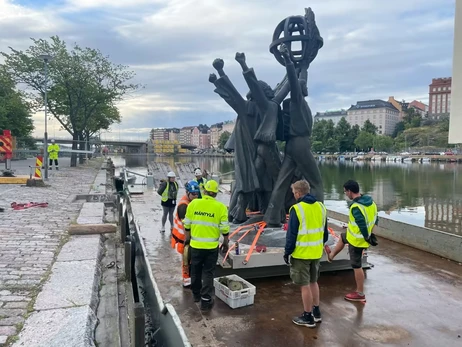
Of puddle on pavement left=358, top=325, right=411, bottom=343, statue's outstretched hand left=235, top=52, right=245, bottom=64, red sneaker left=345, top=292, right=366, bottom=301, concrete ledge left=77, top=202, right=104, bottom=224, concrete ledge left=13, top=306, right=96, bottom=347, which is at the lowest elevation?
puddle on pavement left=358, top=325, right=411, bottom=343

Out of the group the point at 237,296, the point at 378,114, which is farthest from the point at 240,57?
the point at 378,114

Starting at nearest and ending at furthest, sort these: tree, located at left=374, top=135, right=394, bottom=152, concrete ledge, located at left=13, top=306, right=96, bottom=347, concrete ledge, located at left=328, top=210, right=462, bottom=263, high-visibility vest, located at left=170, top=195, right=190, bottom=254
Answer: concrete ledge, located at left=13, top=306, right=96, bottom=347 < high-visibility vest, located at left=170, top=195, right=190, bottom=254 < concrete ledge, located at left=328, top=210, right=462, bottom=263 < tree, located at left=374, top=135, right=394, bottom=152

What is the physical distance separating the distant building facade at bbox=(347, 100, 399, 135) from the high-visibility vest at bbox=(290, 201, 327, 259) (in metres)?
144

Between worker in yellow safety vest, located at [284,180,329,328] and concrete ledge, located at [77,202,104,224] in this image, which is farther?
concrete ledge, located at [77,202,104,224]

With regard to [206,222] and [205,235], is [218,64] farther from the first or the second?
[205,235]

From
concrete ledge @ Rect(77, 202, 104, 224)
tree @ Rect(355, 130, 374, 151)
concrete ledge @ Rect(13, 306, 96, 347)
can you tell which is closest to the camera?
concrete ledge @ Rect(13, 306, 96, 347)

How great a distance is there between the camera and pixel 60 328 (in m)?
4.40

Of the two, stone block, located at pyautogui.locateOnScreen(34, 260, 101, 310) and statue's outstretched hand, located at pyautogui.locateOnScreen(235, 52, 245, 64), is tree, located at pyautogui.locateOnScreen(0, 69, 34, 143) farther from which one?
stone block, located at pyautogui.locateOnScreen(34, 260, 101, 310)

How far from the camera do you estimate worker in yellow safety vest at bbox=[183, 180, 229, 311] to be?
17.5ft

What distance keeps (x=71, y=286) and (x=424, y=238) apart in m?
6.92

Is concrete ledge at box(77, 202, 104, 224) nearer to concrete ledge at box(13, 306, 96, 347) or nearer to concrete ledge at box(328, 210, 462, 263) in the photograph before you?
concrete ledge at box(13, 306, 96, 347)

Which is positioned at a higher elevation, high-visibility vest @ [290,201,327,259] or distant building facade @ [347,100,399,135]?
distant building facade @ [347,100,399,135]

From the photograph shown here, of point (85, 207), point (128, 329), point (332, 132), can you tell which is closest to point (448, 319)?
point (128, 329)

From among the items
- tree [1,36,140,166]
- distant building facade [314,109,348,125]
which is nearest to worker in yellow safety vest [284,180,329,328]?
tree [1,36,140,166]
